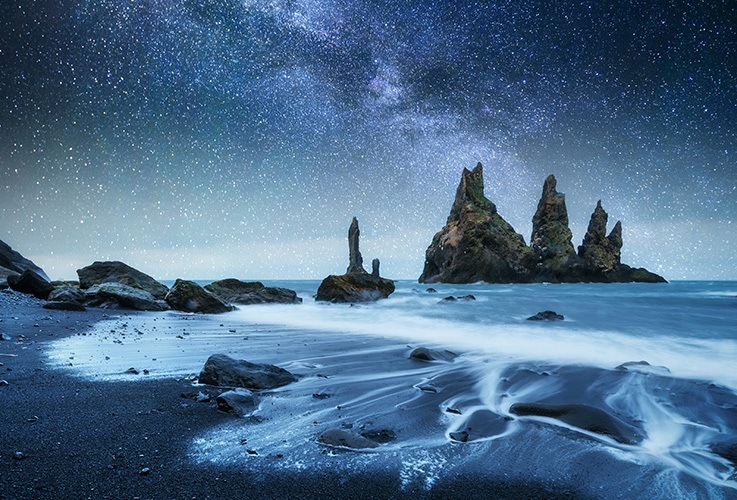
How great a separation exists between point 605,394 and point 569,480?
315 centimetres

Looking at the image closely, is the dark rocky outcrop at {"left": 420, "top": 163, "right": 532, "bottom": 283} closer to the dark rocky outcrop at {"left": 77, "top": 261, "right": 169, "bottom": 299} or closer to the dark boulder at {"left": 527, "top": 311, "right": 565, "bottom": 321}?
the dark boulder at {"left": 527, "top": 311, "right": 565, "bottom": 321}

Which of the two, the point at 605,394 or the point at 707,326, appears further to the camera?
the point at 707,326

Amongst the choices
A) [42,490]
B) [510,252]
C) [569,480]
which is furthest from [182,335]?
[510,252]

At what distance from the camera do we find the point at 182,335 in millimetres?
8883

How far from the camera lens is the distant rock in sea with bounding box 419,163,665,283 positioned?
7594 cm

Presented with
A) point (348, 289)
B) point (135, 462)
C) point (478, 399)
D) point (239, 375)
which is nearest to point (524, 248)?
point (348, 289)

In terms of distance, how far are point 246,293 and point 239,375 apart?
18.2 metres

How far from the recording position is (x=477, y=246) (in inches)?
2968

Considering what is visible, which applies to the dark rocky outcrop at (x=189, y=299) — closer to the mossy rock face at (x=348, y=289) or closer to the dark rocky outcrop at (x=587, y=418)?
the mossy rock face at (x=348, y=289)

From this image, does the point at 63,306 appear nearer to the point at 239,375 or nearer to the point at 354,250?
the point at 239,375

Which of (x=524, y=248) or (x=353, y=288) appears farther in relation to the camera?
(x=524, y=248)

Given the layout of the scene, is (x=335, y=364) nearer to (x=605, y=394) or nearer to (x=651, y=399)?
(x=605, y=394)

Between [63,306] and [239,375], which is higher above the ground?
[63,306]

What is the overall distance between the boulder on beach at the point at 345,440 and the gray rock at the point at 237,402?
1.08 metres
